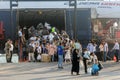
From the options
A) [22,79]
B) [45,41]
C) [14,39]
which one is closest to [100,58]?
[45,41]

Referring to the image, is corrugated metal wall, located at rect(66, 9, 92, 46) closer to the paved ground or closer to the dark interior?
the dark interior

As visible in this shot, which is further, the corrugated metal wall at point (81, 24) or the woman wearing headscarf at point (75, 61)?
the corrugated metal wall at point (81, 24)

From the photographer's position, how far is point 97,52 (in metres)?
31.7

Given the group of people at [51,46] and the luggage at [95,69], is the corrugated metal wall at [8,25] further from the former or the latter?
the luggage at [95,69]

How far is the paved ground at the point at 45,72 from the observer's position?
71.4ft

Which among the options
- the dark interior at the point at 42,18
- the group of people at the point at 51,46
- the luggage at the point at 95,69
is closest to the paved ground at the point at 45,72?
the luggage at the point at 95,69

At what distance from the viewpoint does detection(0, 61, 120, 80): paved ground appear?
71.4ft

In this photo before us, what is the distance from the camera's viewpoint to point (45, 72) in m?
24.5

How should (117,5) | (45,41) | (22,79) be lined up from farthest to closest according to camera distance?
(117,5)
(45,41)
(22,79)

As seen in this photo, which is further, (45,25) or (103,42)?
(45,25)

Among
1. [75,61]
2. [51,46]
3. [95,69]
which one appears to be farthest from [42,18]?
[95,69]

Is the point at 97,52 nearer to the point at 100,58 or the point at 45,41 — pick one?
the point at 100,58

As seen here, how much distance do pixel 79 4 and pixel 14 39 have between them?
544cm

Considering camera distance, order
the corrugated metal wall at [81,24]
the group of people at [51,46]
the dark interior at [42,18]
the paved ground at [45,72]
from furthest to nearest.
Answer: the dark interior at [42,18] < the corrugated metal wall at [81,24] < the group of people at [51,46] < the paved ground at [45,72]
